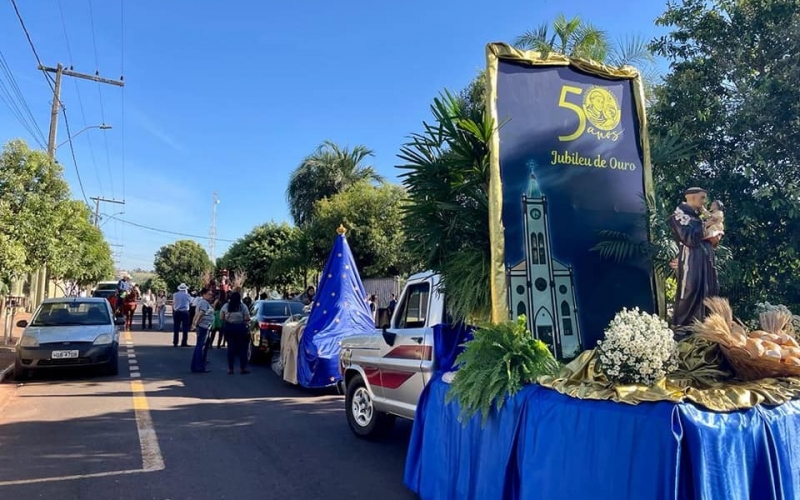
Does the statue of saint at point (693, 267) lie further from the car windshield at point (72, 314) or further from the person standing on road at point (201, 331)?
the car windshield at point (72, 314)

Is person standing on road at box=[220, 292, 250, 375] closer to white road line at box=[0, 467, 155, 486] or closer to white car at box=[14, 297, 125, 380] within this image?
white car at box=[14, 297, 125, 380]

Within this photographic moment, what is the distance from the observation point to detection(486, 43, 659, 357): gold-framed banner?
4617mm

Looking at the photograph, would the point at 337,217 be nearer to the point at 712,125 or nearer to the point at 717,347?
the point at 712,125

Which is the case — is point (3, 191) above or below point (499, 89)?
above

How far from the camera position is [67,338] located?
1038 cm

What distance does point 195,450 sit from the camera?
6199mm

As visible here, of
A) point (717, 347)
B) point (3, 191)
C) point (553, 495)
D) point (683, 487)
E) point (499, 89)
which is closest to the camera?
point (683, 487)

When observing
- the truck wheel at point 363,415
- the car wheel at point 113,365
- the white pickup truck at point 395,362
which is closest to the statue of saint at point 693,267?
the white pickup truck at point 395,362

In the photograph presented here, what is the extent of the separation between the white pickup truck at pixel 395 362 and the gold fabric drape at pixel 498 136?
115 cm

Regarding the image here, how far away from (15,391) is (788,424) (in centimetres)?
1087

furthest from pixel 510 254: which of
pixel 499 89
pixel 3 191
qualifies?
pixel 3 191

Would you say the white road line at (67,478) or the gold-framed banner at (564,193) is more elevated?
the gold-framed banner at (564,193)

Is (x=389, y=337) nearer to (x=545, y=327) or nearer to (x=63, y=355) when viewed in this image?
(x=545, y=327)

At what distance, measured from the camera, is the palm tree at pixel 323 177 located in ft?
98.6
